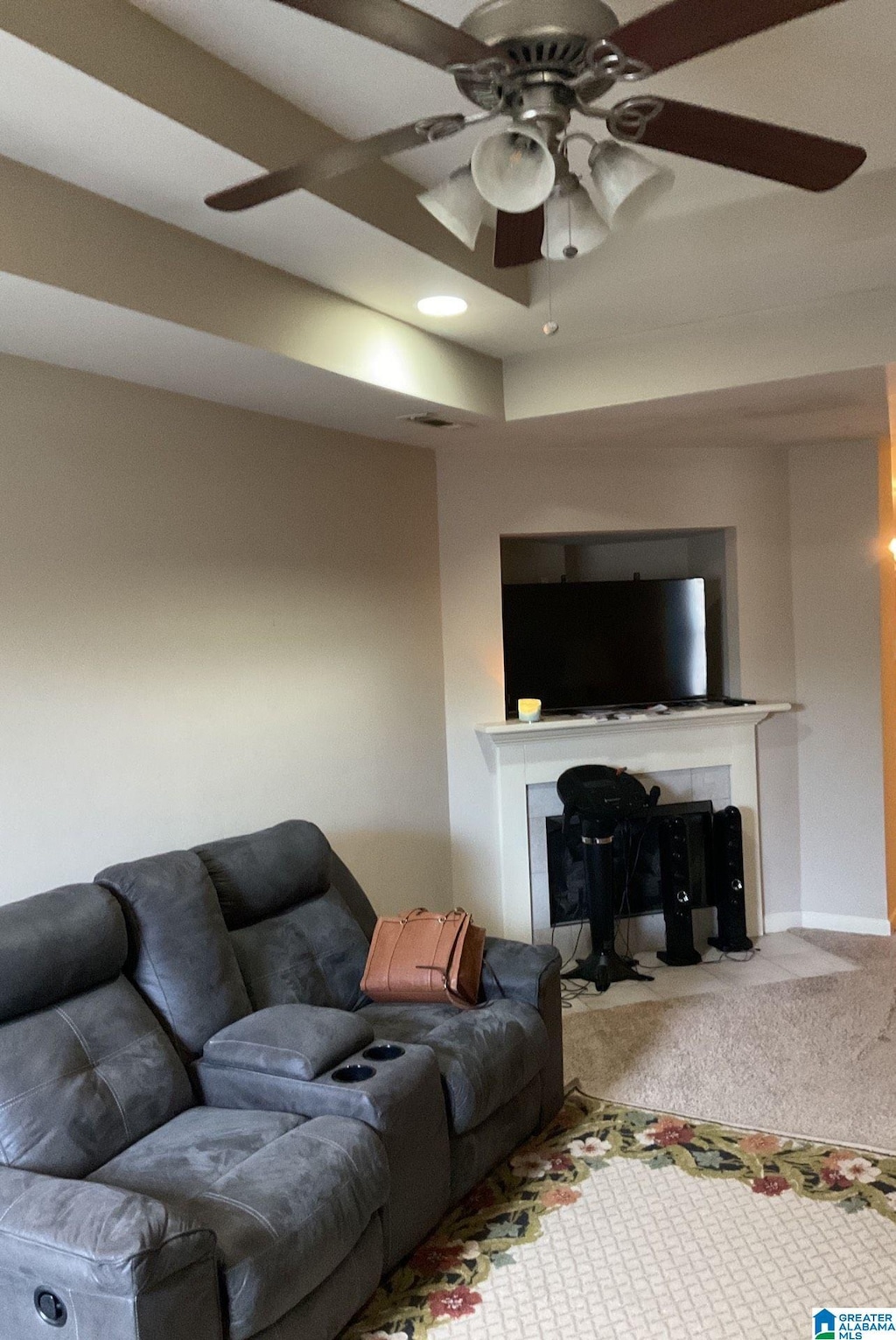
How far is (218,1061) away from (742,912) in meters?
3.04

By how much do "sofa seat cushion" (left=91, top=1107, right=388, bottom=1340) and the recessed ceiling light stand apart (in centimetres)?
244

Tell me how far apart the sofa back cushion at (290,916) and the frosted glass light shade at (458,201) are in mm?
2026

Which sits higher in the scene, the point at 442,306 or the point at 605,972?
the point at 442,306

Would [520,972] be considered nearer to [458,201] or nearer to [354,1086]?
[354,1086]

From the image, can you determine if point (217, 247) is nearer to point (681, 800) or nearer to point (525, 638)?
point (525, 638)

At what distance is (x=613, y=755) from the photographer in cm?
499

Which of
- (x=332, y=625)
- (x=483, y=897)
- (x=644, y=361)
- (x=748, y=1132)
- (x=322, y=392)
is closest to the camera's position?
(x=748, y=1132)

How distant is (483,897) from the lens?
16.0ft

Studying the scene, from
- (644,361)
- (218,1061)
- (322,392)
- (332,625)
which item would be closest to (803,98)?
(644,361)

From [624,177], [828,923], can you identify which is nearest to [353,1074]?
[624,177]

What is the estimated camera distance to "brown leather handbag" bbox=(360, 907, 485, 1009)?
323cm

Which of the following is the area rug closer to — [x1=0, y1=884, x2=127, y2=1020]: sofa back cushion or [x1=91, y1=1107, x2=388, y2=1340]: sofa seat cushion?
[x1=91, y1=1107, x2=388, y2=1340]: sofa seat cushion

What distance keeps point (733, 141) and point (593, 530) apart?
3.45 metres

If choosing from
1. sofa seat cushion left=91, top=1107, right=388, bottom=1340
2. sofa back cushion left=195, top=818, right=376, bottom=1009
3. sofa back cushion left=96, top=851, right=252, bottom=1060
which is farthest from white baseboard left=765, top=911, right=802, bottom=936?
sofa seat cushion left=91, top=1107, right=388, bottom=1340
